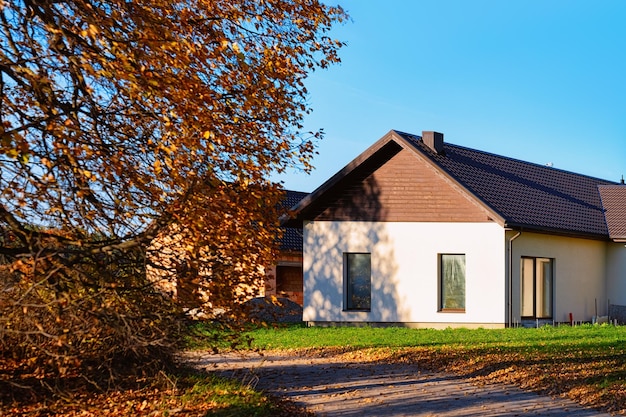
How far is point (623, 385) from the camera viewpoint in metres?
12.3

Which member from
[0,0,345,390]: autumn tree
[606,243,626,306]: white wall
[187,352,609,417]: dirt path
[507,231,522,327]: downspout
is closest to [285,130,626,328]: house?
[507,231,522,327]: downspout

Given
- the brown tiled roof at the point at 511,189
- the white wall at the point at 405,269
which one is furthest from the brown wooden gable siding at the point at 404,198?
the brown tiled roof at the point at 511,189

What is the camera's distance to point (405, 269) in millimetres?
23766

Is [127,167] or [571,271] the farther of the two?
[571,271]

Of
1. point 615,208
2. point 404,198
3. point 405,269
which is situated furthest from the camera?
point 615,208

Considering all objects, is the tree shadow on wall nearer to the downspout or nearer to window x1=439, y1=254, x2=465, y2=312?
window x1=439, y1=254, x2=465, y2=312

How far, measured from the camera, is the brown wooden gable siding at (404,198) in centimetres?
2345

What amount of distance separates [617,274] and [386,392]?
17434 mm

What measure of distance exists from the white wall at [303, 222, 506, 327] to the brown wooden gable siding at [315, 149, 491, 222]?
0.77 ft

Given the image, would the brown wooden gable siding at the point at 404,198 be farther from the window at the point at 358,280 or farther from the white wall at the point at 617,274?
the white wall at the point at 617,274

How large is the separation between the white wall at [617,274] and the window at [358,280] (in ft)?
27.8

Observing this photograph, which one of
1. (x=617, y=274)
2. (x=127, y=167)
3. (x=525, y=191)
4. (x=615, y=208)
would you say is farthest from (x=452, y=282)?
(x=127, y=167)

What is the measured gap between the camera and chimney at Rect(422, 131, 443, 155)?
25.1 metres

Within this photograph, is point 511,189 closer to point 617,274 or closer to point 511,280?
point 511,280
